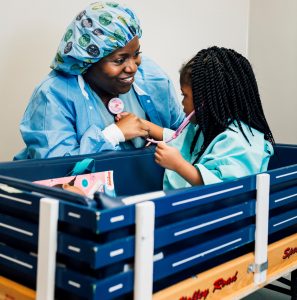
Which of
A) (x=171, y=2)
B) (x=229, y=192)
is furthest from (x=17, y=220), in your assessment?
(x=171, y=2)

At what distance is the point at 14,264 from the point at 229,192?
387 millimetres

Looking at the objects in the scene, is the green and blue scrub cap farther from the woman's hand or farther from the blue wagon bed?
the blue wagon bed

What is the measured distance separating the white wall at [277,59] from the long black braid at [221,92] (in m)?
1.06

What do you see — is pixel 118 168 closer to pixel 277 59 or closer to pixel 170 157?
pixel 170 157

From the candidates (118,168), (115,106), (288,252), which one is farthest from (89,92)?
(288,252)

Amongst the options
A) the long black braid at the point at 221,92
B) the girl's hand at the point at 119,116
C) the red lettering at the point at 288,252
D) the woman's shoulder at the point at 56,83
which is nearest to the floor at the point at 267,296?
the red lettering at the point at 288,252

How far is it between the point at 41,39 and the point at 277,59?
117 centimetres

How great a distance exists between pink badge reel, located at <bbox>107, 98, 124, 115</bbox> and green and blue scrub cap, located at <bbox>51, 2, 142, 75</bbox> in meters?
0.15

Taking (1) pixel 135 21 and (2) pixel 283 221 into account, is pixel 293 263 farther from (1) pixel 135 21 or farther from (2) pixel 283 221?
(1) pixel 135 21

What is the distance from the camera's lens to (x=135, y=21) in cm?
130

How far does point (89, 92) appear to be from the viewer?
1328 millimetres

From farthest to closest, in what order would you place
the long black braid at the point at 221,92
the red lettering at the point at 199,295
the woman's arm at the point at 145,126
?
the woman's arm at the point at 145,126 < the long black braid at the point at 221,92 < the red lettering at the point at 199,295

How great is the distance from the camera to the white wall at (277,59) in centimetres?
213

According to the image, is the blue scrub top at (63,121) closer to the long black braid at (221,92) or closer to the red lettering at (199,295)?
the long black braid at (221,92)
